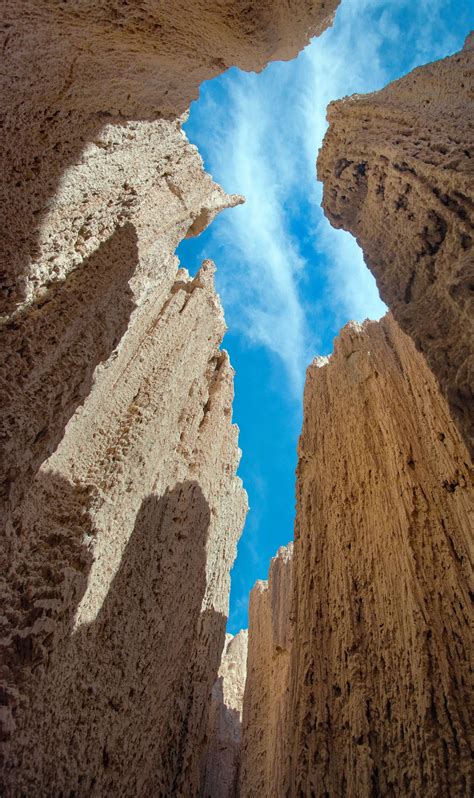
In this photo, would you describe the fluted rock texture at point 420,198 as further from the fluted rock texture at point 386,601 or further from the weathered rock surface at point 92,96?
the fluted rock texture at point 386,601

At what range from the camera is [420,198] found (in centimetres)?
390

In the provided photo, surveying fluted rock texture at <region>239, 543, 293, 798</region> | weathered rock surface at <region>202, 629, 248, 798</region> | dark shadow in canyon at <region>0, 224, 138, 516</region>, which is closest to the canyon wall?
dark shadow in canyon at <region>0, 224, 138, 516</region>

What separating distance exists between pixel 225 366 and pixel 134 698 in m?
9.11

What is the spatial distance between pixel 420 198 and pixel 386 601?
17.8ft

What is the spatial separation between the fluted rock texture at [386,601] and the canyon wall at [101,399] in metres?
2.53

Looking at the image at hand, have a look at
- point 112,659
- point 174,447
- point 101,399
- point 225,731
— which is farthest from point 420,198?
point 225,731

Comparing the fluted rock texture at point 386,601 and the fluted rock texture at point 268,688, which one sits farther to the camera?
the fluted rock texture at point 268,688

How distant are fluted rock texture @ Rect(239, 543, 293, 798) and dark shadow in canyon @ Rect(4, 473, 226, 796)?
8.38ft

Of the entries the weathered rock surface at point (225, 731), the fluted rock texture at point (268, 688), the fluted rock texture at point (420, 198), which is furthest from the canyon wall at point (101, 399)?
the weathered rock surface at point (225, 731)

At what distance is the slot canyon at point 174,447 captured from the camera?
309cm

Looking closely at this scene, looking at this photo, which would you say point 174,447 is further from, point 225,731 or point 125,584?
point 225,731

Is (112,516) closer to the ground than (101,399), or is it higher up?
closer to the ground

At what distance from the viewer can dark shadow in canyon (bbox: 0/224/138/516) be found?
8.10ft

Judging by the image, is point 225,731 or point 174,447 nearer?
point 174,447
